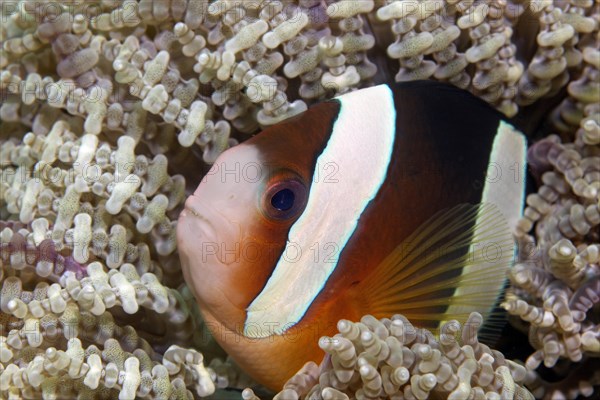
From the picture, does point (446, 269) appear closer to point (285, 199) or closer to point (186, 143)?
point (285, 199)

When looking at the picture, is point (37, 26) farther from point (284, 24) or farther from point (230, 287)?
point (230, 287)

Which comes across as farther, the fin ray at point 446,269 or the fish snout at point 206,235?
the fin ray at point 446,269

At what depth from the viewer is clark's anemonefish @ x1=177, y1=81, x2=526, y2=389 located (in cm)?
108

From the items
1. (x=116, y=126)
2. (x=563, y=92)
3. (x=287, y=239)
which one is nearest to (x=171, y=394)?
(x=287, y=239)

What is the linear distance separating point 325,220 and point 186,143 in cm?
35

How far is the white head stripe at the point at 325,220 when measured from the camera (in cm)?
111

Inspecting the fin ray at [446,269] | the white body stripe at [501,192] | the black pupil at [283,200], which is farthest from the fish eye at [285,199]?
the white body stripe at [501,192]

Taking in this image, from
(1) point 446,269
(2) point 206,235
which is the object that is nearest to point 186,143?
(2) point 206,235

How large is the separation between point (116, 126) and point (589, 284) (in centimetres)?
97

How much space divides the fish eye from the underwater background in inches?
10.3

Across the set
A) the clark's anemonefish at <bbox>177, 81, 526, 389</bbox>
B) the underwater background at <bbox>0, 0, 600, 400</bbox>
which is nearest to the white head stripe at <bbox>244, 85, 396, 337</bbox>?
the clark's anemonefish at <bbox>177, 81, 526, 389</bbox>

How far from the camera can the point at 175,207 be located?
135 cm

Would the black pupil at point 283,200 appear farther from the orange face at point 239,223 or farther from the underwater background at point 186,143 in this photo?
the underwater background at point 186,143

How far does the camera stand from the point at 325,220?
3.74ft
